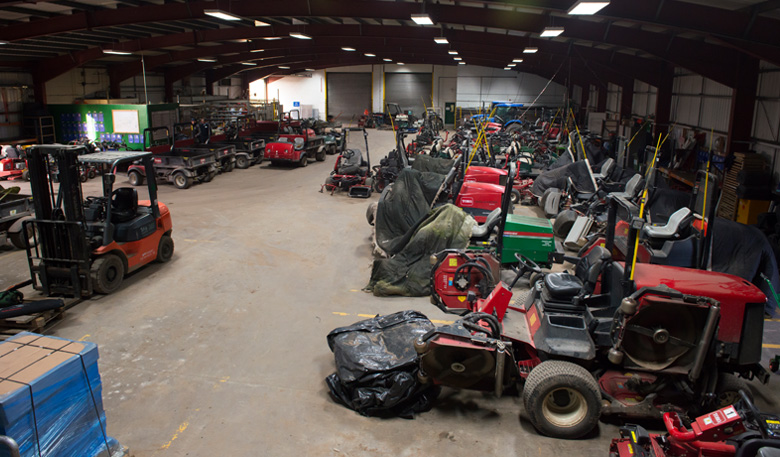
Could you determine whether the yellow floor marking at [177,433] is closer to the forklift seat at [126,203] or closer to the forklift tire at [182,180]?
the forklift seat at [126,203]

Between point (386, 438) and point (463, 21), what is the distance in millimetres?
9665

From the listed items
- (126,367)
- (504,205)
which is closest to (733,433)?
(504,205)

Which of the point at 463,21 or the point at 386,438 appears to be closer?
the point at 386,438

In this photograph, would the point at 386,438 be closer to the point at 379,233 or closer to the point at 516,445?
the point at 516,445

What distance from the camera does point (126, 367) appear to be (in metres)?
5.88

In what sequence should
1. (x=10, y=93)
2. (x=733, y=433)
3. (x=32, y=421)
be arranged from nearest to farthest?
(x=32, y=421)
(x=733, y=433)
(x=10, y=93)

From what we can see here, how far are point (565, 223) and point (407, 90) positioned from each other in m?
30.9

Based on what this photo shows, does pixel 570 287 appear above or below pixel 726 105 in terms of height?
below

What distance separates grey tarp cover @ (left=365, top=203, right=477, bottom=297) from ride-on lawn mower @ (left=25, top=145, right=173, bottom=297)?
3.90 metres

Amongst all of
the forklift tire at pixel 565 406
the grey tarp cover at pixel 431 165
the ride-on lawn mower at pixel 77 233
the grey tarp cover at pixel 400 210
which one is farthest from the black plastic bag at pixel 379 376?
the grey tarp cover at pixel 431 165

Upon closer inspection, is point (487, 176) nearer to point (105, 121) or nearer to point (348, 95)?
point (105, 121)


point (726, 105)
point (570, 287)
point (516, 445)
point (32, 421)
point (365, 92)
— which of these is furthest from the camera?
point (365, 92)

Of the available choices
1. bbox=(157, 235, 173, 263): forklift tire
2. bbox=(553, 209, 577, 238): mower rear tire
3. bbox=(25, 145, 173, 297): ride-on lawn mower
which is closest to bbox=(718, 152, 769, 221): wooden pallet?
bbox=(553, 209, 577, 238): mower rear tire

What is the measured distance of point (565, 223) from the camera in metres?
10.9
